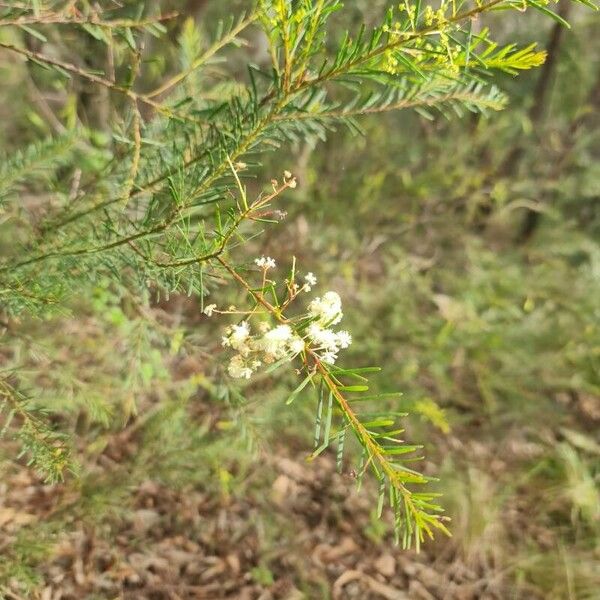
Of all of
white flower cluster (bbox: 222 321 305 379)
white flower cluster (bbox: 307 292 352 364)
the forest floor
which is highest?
white flower cluster (bbox: 307 292 352 364)

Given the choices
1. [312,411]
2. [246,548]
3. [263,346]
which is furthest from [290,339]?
[312,411]

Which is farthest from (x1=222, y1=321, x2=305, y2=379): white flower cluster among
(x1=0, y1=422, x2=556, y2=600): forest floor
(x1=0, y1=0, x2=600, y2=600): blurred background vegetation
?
(x1=0, y1=422, x2=556, y2=600): forest floor

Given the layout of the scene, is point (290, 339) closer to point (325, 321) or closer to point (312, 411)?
point (325, 321)

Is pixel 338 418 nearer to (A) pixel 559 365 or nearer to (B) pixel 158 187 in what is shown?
(A) pixel 559 365

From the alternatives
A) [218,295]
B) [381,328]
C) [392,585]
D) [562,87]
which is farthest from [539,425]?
[562,87]

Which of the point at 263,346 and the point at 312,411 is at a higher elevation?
the point at 312,411

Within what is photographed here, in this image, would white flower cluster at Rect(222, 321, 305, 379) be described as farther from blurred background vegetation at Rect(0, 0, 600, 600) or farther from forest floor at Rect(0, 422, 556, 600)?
forest floor at Rect(0, 422, 556, 600)
